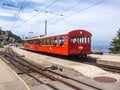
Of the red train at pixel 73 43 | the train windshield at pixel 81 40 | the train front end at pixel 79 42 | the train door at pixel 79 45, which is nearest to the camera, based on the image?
the red train at pixel 73 43

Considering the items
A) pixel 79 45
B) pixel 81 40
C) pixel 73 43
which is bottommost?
pixel 79 45

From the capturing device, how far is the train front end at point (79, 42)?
964 inches

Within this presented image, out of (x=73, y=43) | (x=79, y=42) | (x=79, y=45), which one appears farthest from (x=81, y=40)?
(x=73, y=43)

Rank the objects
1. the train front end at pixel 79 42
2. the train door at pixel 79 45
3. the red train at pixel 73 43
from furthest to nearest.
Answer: the train door at pixel 79 45 → the train front end at pixel 79 42 → the red train at pixel 73 43

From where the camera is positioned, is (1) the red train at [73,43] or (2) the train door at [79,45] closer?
(1) the red train at [73,43]

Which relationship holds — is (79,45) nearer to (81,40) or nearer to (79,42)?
(79,42)

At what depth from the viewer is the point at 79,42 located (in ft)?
82.9

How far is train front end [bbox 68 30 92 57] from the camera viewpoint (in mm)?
24484

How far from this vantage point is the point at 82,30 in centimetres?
2530

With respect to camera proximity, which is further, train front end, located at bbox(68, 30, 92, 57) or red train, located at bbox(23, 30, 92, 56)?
train front end, located at bbox(68, 30, 92, 57)

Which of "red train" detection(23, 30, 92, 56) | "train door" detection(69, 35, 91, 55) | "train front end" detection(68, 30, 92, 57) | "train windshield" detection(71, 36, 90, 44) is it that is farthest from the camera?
"train windshield" detection(71, 36, 90, 44)

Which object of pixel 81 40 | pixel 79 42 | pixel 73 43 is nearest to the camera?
pixel 73 43

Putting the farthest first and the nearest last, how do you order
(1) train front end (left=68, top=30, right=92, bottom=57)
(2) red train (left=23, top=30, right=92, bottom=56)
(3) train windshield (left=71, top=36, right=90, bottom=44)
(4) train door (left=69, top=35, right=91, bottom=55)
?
(3) train windshield (left=71, top=36, right=90, bottom=44) → (4) train door (left=69, top=35, right=91, bottom=55) → (1) train front end (left=68, top=30, right=92, bottom=57) → (2) red train (left=23, top=30, right=92, bottom=56)

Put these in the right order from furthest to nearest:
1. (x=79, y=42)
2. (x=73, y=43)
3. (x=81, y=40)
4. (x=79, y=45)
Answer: (x=81, y=40) → (x=79, y=42) → (x=79, y=45) → (x=73, y=43)
